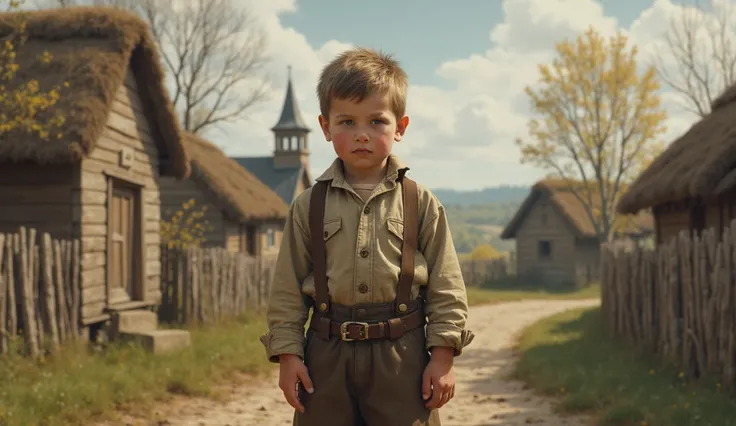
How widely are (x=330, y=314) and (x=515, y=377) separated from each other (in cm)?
668

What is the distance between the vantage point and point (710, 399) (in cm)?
623

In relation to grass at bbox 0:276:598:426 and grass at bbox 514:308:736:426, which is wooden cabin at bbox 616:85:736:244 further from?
grass at bbox 0:276:598:426

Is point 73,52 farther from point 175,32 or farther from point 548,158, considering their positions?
point 548,158

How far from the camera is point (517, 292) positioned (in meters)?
28.4

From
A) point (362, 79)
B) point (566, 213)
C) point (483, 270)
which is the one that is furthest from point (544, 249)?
point (362, 79)

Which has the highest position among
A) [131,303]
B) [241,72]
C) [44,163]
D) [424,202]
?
[241,72]

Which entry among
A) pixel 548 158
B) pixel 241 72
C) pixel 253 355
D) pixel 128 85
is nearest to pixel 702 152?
pixel 253 355

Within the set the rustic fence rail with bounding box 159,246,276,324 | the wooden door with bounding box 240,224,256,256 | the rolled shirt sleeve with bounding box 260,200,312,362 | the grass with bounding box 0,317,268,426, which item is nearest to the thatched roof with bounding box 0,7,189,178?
the rustic fence rail with bounding box 159,246,276,324

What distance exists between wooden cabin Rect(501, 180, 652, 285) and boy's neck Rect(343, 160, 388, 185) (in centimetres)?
3044

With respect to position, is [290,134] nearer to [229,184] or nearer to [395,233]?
[229,184]

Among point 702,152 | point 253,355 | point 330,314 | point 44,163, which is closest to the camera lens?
point 330,314

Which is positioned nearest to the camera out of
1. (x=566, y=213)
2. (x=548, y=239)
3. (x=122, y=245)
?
(x=122, y=245)

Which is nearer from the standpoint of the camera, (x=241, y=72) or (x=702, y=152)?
(x=702, y=152)

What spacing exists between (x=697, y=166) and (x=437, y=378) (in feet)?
26.8
